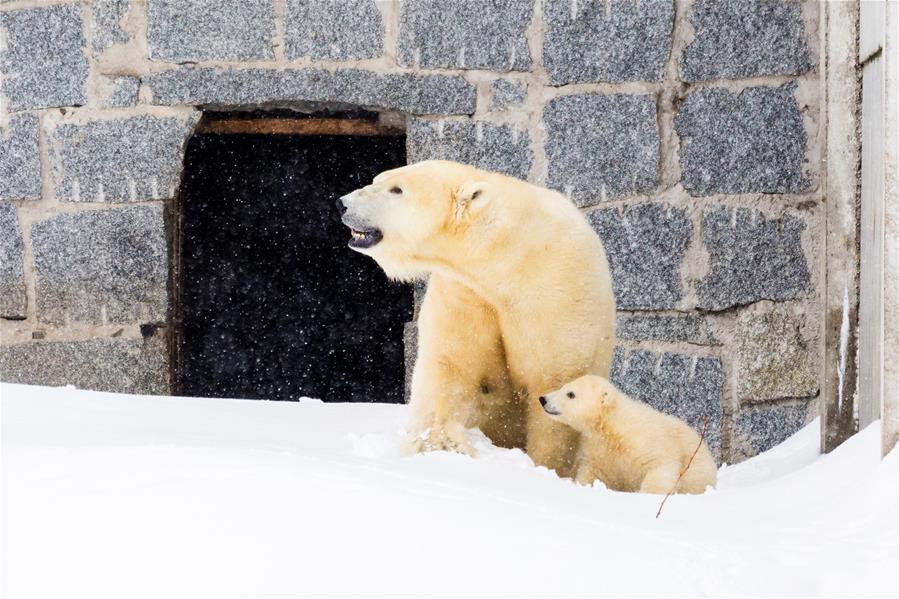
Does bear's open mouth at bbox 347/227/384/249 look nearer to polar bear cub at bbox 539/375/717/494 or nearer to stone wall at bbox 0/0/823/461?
polar bear cub at bbox 539/375/717/494

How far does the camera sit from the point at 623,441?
9.44ft

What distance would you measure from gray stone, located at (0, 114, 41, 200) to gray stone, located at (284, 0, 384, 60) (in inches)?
38.5

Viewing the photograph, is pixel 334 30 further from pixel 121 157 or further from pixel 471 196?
pixel 471 196

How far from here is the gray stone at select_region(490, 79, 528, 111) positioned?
389cm

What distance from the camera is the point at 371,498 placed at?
1727 millimetres

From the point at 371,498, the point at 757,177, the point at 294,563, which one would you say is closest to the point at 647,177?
the point at 757,177

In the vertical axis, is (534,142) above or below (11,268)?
above

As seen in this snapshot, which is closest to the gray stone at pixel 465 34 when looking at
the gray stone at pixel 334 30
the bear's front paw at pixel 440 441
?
the gray stone at pixel 334 30

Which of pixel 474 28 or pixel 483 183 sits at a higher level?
pixel 474 28

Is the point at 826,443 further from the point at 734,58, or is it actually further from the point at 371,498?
the point at 371,498

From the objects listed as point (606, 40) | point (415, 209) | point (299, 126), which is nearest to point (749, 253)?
point (606, 40)

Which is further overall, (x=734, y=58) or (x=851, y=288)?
(x=734, y=58)

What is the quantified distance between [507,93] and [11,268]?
1882 millimetres

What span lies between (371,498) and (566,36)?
8.29 ft
